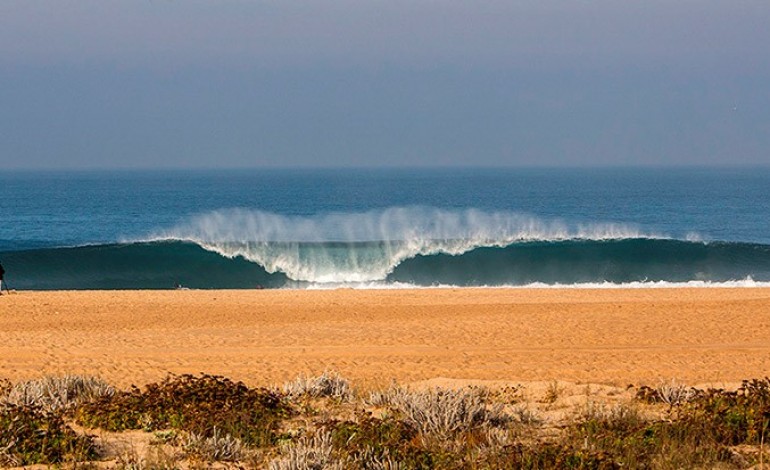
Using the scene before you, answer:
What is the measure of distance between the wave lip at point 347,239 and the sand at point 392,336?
1155 centimetres

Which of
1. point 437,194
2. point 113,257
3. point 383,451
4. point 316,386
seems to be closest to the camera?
point 383,451

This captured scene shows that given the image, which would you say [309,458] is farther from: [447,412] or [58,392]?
[58,392]

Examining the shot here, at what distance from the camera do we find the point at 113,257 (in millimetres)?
39625

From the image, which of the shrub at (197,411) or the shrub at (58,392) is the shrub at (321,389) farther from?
the shrub at (58,392)

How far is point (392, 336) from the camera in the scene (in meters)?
Result: 18.6

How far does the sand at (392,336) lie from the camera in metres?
14.9

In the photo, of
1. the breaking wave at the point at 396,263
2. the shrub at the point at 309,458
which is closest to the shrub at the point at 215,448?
the shrub at the point at 309,458

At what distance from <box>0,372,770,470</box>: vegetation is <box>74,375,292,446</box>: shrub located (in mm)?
14

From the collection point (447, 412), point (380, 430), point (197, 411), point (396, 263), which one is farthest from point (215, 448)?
point (396, 263)

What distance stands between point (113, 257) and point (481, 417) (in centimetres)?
3317

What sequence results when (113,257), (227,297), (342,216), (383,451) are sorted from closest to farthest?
1. (383,451)
2. (227,297)
3. (113,257)
4. (342,216)

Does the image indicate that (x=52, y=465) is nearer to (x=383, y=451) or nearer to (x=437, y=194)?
(x=383, y=451)

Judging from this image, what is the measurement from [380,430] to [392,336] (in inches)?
424

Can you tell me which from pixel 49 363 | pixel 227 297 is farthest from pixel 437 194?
pixel 49 363
